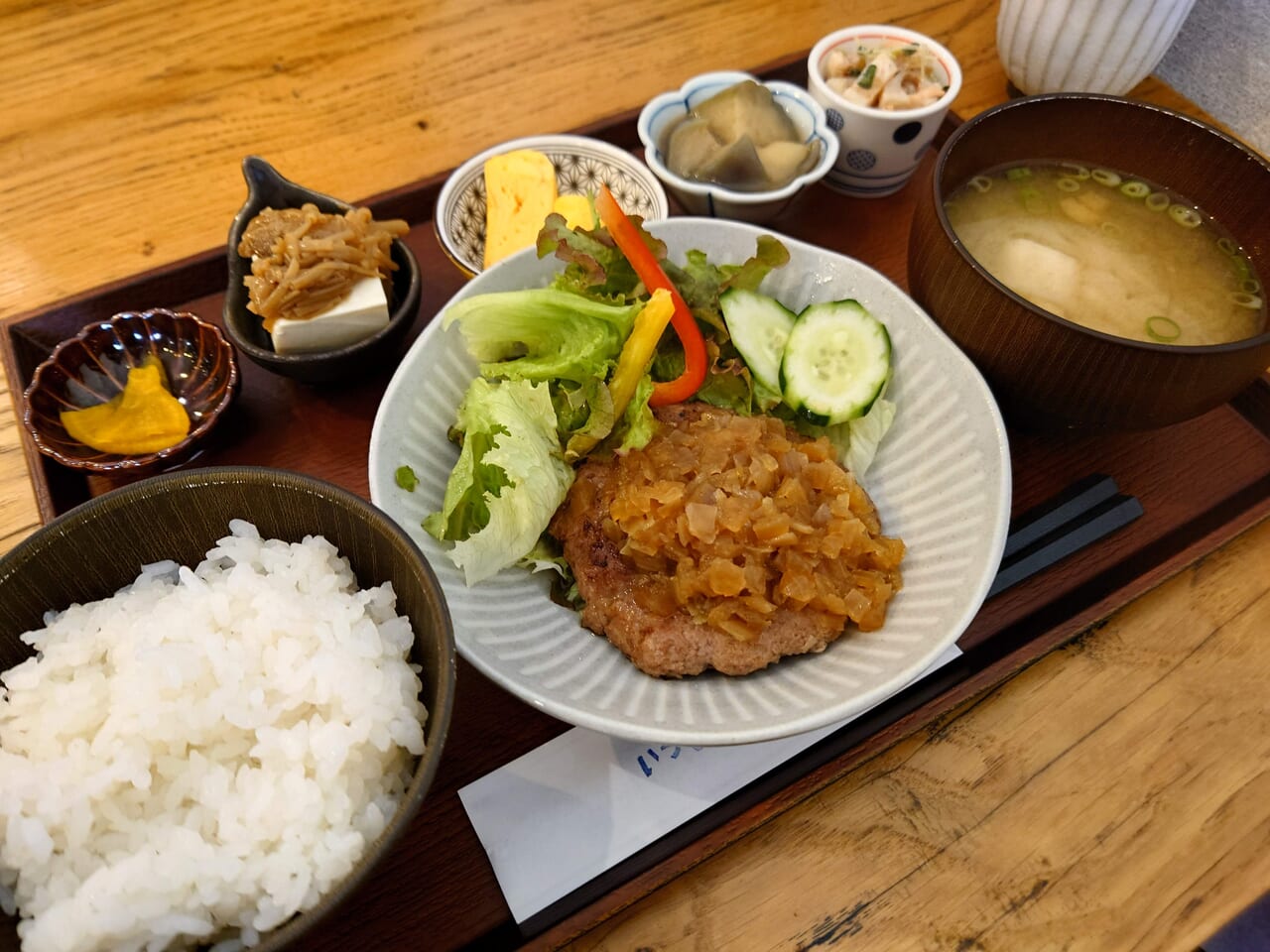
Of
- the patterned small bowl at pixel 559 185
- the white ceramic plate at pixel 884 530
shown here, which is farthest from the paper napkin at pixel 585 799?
the patterned small bowl at pixel 559 185

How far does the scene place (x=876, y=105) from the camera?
2490mm

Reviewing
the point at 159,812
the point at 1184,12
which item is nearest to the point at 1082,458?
the point at 1184,12

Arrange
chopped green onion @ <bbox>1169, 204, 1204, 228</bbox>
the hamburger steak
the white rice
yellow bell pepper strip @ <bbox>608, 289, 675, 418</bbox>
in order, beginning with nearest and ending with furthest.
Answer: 1. the white rice
2. the hamburger steak
3. yellow bell pepper strip @ <bbox>608, 289, 675, 418</bbox>
4. chopped green onion @ <bbox>1169, 204, 1204, 228</bbox>

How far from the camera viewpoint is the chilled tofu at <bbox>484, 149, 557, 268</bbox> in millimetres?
2346

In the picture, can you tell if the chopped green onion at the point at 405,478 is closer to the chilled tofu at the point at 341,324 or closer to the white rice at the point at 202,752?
the white rice at the point at 202,752

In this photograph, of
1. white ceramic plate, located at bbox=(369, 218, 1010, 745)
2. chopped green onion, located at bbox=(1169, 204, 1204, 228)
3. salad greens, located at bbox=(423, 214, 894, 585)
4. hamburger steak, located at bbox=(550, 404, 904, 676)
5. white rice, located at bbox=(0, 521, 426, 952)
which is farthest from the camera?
chopped green onion, located at bbox=(1169, 204, 1204, 228)

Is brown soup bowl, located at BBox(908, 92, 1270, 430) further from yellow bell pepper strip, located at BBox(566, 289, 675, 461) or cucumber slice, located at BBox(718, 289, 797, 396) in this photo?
yellow bell pepper strip, located at BBox(566, 289, 675, 461)

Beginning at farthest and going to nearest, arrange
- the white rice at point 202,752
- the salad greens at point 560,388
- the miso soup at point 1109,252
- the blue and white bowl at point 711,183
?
the blue and white bowl at point 711,183 → the miso soup at point 1109,252 → the salad greens at point 560,388 → the white rice at point 202,752

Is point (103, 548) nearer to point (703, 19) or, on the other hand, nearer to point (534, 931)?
point (534, 931)

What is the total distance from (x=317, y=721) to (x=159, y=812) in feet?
0.82

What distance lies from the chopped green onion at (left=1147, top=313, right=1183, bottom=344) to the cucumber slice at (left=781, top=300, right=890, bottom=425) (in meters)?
0.62

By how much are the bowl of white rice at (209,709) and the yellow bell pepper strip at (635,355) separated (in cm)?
63

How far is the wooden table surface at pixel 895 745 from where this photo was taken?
153 centimetres

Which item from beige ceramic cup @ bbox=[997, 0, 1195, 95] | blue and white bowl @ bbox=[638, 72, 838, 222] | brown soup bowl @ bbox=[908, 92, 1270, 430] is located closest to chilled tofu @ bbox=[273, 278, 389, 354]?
blue and white bowl @ bbox=[638, 72, 838, 222]
